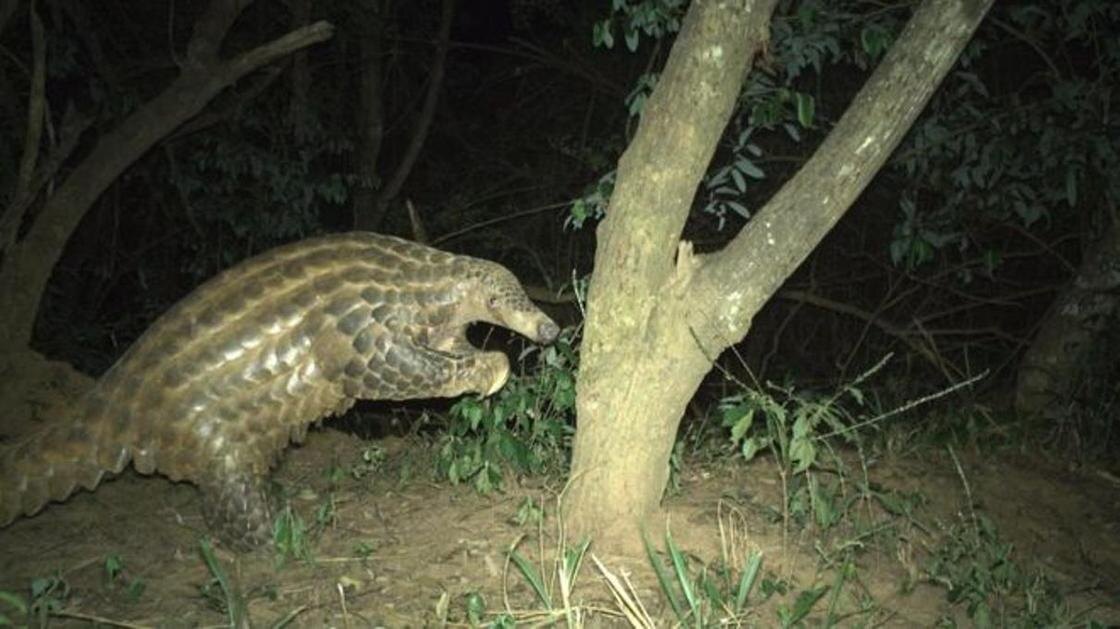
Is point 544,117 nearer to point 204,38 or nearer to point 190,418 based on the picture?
point 204,38

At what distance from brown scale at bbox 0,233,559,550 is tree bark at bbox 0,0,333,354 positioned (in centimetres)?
154

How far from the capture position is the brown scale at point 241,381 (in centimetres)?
383

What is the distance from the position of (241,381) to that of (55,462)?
0.82m

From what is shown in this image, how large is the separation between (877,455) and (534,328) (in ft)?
6.71

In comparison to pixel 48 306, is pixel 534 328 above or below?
above

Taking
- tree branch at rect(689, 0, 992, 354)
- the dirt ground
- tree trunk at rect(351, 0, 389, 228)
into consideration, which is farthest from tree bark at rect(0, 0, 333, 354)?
tree trunk at rect(351, 0, 389, 228)

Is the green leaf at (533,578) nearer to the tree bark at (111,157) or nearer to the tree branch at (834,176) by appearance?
the tree branch at (834,176)

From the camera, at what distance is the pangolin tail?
12.7 ft

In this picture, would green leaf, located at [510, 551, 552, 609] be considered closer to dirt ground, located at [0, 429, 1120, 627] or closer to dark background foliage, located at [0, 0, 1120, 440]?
dirt ground, located at [0, 429, 1120, 627]

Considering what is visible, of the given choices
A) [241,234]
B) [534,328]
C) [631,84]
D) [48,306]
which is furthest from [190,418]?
[631,84]

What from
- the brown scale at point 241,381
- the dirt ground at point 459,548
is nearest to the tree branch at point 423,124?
the dirt ground at point 459,548

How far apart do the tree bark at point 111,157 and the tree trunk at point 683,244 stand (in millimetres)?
2417

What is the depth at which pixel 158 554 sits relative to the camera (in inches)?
156

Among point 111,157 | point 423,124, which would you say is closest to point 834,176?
point 111,157
